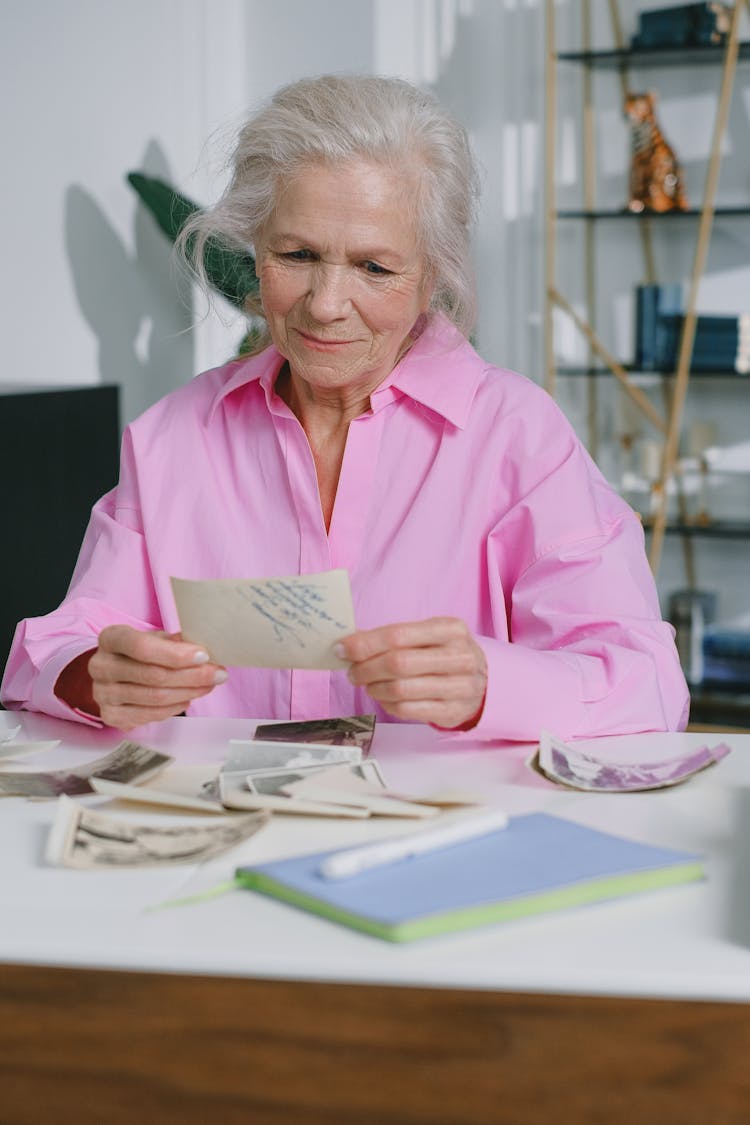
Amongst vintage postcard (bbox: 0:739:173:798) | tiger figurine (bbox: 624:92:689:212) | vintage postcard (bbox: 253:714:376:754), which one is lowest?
vintage postcard (bbox: 253:714:376:754)

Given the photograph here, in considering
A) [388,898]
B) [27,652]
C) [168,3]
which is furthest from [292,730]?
[168,3]

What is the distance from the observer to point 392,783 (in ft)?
3.94

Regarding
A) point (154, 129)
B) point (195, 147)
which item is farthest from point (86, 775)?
point (195, 147)

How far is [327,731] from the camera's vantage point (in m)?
1.36

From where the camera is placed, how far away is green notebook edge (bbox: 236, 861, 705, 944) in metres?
0.83

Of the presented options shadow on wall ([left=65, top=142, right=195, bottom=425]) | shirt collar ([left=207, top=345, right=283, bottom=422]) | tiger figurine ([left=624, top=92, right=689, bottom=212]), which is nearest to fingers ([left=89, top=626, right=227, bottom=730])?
shirt collar ([left=207, top=345, right=283, bottom=422])

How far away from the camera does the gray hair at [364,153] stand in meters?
1.52

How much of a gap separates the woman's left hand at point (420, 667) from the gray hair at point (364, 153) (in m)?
0.55

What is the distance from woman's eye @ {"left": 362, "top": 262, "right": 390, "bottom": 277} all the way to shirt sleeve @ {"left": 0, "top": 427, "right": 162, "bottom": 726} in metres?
0.37

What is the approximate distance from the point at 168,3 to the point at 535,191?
140 centimetres

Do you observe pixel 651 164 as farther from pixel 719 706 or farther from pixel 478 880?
pixel 478 880

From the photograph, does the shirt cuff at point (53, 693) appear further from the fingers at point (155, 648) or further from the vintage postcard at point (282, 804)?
the vintage postcard at point (282, 804)

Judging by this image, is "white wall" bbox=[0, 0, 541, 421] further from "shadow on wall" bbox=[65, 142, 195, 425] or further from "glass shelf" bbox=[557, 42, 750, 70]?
"glass shelf" bbox=[557, 42, 750, 70]

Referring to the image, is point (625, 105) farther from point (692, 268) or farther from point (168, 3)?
point (168, 3)
